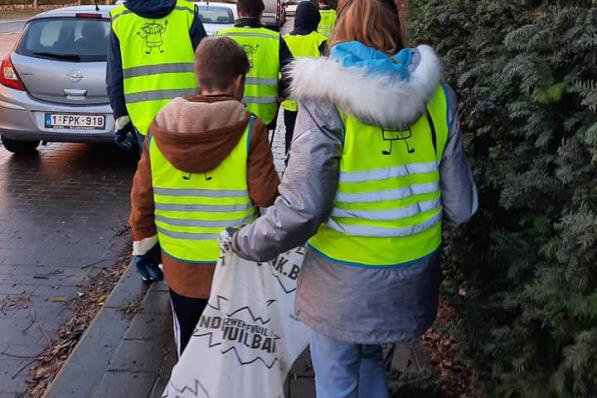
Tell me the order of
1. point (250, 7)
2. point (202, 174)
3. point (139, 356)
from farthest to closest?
point (250, 7) < point (139, 356) < point (202, 174)

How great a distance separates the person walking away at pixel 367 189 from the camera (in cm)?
204

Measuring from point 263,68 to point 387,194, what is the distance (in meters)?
2.65

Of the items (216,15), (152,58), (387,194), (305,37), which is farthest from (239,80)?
(216,15)

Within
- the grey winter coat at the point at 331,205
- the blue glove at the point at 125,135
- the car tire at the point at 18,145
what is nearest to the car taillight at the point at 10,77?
the car tire at the point at 18,145

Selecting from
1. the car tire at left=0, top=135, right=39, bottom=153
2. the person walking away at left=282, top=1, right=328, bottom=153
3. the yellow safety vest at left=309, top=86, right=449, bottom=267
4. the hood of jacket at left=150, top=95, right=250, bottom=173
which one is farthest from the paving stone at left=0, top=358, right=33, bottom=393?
the car tire at left=0, top=135, right=39, bottom=153

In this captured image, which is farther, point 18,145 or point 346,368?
point 18,145

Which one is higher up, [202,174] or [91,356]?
[202,174]

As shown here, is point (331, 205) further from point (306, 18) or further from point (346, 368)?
point (306, 18)

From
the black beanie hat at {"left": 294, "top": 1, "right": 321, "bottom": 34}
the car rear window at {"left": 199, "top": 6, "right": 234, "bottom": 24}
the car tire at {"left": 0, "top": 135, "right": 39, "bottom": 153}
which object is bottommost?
the car rear window at {"left": 199, "top": 6, "right": 234, "bottom": 24}

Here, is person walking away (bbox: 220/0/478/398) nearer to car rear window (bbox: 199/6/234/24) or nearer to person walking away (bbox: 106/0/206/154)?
person walking away (bbox: 106/0/206/154)

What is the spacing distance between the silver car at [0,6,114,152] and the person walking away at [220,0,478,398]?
5.42m

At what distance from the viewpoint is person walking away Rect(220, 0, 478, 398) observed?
2.04m

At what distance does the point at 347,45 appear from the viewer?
2092mm

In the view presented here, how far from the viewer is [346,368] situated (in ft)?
7.93
